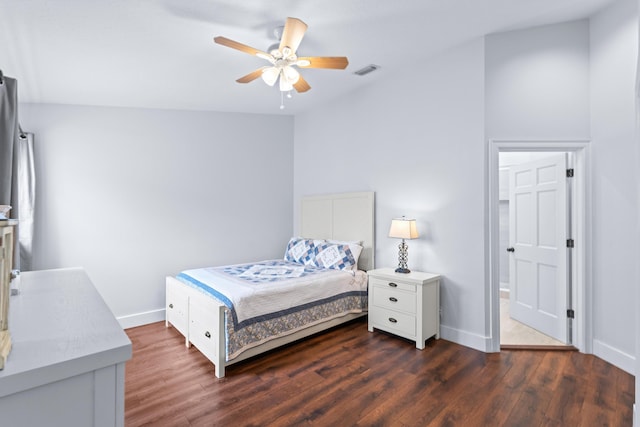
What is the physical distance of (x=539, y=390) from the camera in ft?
7.53

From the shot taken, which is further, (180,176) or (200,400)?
(180,176)

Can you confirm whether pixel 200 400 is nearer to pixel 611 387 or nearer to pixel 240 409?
pixel 240 409

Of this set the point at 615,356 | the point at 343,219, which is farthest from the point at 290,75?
the point at 615,356

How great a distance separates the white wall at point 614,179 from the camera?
8.38 feet

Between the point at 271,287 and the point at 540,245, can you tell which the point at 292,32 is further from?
the point at 540,245

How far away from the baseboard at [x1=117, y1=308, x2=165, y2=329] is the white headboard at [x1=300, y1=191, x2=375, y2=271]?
213cm

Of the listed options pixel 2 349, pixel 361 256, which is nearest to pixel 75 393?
pixel 2 349

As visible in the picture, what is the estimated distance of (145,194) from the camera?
12.7ft

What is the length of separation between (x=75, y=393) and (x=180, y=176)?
11.9 ft

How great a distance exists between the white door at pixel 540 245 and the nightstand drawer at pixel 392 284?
4.78 feet

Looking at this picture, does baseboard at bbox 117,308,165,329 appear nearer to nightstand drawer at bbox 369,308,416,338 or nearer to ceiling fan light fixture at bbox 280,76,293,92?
nightstand drawer at bbox 369,308,416,338

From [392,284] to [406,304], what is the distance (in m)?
0.24

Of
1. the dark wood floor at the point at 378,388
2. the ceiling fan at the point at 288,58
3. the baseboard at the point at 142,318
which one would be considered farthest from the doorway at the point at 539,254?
the baseboard at the point at 142,318

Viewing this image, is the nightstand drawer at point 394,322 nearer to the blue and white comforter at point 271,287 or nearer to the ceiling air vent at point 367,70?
the blue and white comforter at point 271,287
